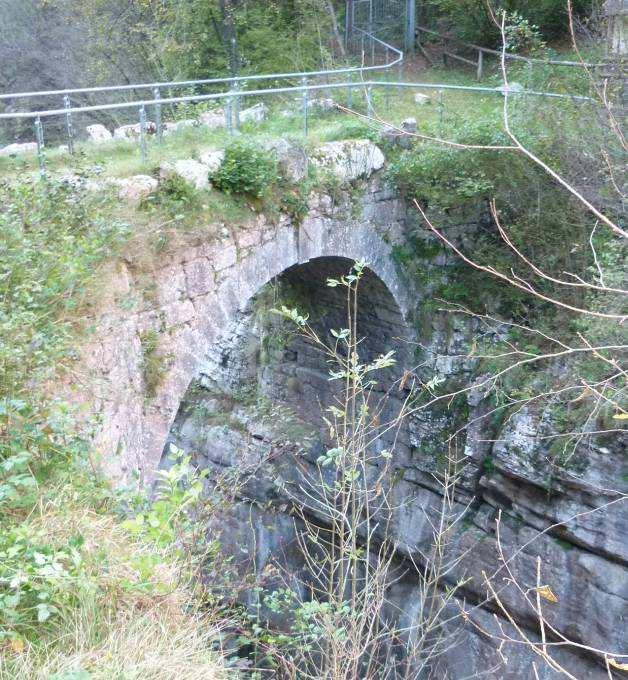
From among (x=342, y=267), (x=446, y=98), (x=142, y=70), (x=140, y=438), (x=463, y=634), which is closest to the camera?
(x=140, y=438)

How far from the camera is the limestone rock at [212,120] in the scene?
7.60 metres

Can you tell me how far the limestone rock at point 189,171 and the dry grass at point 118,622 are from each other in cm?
306

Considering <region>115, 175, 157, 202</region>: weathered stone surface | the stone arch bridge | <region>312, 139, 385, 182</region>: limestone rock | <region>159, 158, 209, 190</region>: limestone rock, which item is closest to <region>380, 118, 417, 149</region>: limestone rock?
<region>312, 139, 385, 182</region>: limestone rock

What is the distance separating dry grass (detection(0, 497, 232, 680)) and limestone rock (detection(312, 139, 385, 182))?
506 cm

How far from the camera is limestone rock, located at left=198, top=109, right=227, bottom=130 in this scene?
760cm

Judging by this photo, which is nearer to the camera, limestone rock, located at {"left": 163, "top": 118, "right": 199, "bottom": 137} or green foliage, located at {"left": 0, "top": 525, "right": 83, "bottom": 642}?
green foliage, located at {"left": 0, "top": 525, "right": 83, "bottom": 642}

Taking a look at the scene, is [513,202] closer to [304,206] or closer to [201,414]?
[304,206]

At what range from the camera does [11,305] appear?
13.3 ft

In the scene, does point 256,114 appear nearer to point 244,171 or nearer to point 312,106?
point 312,106

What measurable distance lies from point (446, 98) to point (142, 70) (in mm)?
7920

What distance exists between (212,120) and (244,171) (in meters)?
1.94

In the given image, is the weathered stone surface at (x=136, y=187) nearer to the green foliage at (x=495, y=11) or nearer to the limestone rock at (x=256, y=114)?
the limestone rock at (x=256, y=114)

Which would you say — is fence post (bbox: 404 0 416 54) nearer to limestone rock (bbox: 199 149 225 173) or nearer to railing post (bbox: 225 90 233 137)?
railing post (bbox: 225 90 233 137)

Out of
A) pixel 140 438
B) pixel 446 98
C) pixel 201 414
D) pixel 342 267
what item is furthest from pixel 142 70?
pixel 140 438
